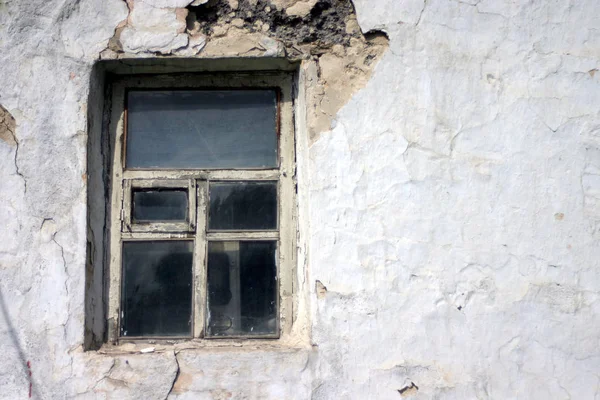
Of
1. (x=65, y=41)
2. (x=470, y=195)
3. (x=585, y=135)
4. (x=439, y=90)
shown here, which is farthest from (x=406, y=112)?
(x=65, y=41)

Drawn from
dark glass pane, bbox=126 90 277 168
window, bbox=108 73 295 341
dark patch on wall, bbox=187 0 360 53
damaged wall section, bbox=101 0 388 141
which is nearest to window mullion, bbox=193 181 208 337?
window, bbox=108 73 295 341

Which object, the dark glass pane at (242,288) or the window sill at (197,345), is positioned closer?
the window sill at (197,345)

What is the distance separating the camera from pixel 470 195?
2.39 m

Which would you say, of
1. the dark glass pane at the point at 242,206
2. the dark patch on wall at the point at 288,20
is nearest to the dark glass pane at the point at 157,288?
the dark glass pane at the point at 242,206

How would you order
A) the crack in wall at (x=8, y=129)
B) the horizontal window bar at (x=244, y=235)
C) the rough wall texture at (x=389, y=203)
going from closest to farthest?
the rough wall texture at (x=389, y=203) < the crack in wall at (x=8, y=129) < the horizontal window bar at (x=244, y=235)

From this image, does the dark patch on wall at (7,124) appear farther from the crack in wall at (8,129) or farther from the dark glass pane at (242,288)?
the dark glass pane at (242,288)

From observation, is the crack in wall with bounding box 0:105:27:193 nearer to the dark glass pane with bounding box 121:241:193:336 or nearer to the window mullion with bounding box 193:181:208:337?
the dark glass pane with bounding box 121:241:193:336

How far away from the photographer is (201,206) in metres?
2.55

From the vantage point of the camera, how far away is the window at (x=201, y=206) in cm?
250

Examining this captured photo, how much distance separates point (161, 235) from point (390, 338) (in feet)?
3.03

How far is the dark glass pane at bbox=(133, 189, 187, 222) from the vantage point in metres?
2.56

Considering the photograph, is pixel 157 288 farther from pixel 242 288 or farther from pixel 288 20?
pixel 288 20

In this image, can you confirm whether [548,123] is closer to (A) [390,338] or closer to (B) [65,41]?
(A) [390,338]

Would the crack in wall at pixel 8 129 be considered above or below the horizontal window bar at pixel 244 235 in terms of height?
above
